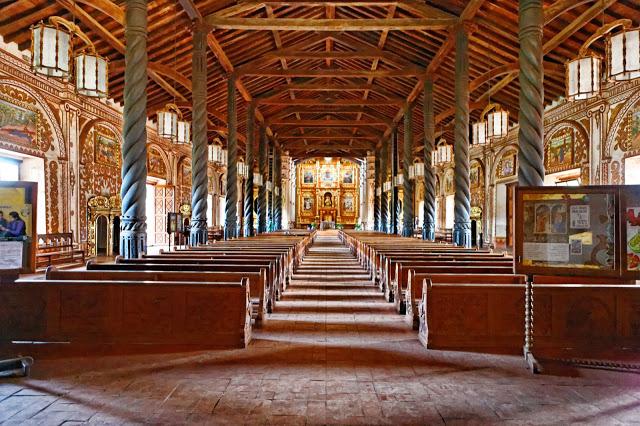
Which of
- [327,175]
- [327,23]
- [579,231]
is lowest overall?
[579,231]

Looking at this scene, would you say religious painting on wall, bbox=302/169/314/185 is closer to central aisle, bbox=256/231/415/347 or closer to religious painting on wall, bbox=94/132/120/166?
religious painting on wall, bbox=94/132/120/166

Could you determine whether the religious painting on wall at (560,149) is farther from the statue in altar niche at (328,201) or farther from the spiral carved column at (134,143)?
the statue in altar niche at (328,201)

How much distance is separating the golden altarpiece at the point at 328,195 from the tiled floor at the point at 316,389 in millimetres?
36884

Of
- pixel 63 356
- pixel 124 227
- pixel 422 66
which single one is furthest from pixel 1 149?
pixel 422 66

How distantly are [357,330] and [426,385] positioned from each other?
1.90 metres

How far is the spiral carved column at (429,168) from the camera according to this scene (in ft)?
48.1

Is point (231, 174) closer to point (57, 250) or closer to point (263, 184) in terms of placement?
point (57, 250)

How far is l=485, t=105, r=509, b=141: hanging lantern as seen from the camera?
10828mm

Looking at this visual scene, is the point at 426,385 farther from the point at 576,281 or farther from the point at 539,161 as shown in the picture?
the point at 539,161

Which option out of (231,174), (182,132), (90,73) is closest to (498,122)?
(182,132)

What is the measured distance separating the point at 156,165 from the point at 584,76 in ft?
51.5

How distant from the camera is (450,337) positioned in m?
4.50

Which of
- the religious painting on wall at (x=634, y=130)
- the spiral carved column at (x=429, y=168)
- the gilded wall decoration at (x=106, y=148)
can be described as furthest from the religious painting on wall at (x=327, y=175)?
the religious painting on wall at (x=634, y=130)

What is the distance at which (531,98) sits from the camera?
6844 mm
